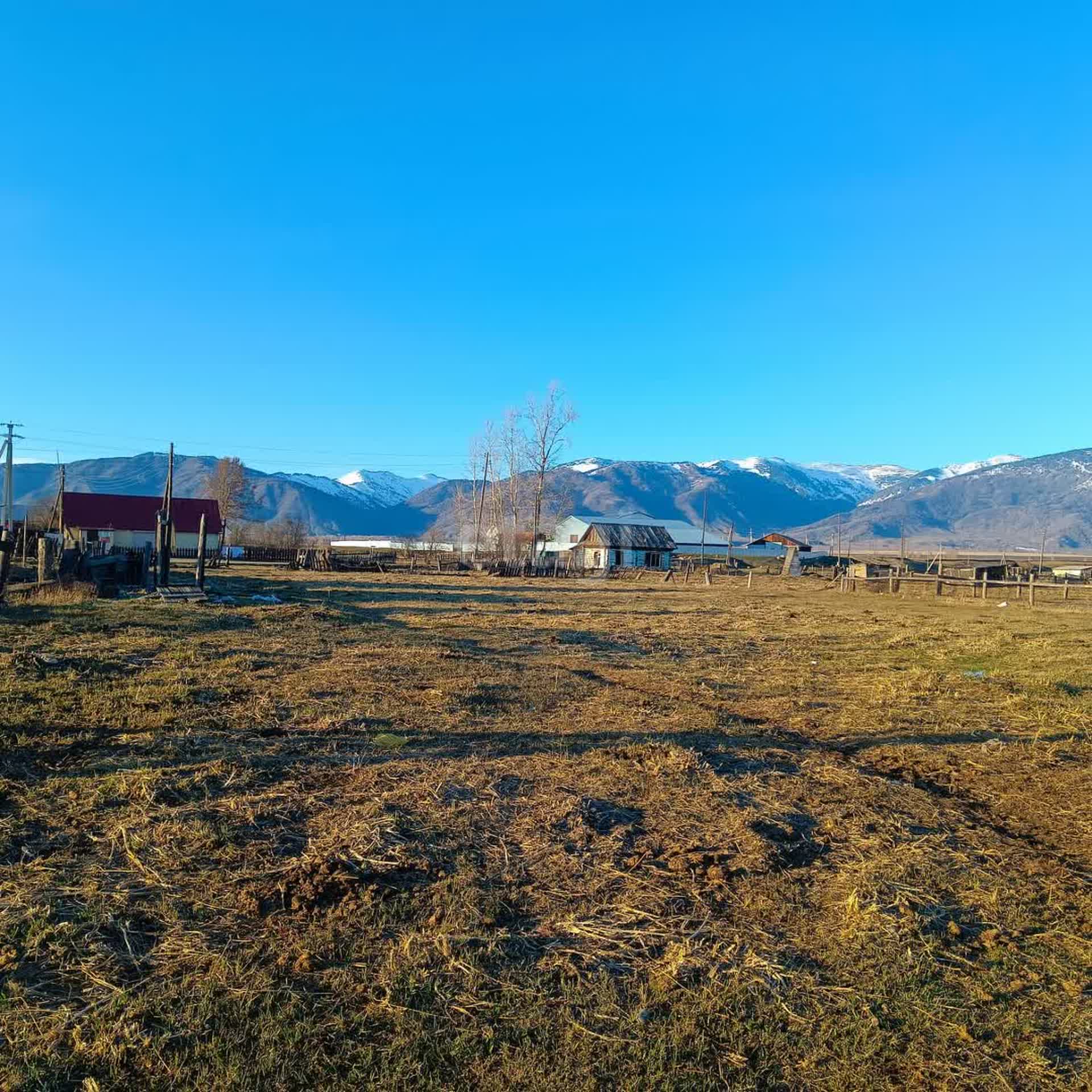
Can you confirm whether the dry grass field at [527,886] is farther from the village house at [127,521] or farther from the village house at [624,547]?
the village house at [624,547]

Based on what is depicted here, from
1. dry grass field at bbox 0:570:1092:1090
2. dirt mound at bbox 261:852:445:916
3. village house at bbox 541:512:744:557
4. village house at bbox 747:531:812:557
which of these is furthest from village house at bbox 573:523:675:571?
dirt mound at bbox 261:852:445:916

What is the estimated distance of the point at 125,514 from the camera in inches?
2653

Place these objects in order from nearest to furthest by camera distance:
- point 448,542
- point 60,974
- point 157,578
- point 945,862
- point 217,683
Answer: point 60,974 → point 945,862 → point 217,683 → point 157,578 → point 448,542

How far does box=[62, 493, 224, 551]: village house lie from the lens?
64.9 metres

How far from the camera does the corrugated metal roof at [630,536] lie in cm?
7894

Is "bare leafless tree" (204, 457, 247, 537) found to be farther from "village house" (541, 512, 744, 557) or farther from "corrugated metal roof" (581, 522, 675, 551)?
"corrugated metal roof" (581, 522, 675, 551)

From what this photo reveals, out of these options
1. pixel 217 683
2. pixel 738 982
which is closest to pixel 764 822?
pixel 738 982

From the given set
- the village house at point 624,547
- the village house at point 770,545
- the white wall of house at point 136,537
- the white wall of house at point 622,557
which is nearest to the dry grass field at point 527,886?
the white wall of house at point 136,537

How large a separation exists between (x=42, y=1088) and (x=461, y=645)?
39.3 ft

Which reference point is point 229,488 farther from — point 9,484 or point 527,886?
point 527,886

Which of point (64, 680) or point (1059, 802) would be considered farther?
point (64, 680)

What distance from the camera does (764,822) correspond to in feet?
18.3

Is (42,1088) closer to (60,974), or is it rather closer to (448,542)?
(60,974)

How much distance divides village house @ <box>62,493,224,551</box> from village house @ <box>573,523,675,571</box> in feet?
121
